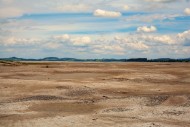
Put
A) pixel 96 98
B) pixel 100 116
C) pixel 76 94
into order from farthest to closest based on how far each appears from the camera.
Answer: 1. pixel 76 94
2. pixel 96 98
3. pixel 100 116

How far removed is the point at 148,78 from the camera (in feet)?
168

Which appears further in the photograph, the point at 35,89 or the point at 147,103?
the point at 35,89

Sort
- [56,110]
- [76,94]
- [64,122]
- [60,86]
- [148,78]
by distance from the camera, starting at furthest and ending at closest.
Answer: [148,78]
[60,86]
[76,94]
[56,110]
[64,122]

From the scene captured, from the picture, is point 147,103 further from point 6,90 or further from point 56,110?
point 6,90

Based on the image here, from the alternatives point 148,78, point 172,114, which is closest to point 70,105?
point 172,114

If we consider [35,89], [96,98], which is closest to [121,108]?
[96,98]

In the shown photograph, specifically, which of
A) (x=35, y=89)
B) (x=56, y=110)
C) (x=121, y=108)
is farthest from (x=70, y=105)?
(x=35, y=89)

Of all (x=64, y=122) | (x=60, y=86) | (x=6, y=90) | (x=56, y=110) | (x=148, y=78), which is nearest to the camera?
(x=64, y=122)

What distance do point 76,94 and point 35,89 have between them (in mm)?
5410

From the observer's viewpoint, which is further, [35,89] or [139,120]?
[35,89]

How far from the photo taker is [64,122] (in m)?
20.5

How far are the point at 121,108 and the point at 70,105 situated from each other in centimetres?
381

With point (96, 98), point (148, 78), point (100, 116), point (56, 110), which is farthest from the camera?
point (148, 78)

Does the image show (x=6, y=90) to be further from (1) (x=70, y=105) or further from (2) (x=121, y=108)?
(2) (x=121, y=108)
